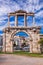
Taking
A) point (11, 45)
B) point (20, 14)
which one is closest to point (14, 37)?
point (11, 45)

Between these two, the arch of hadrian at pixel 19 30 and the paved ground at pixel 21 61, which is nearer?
the paved ground at pixel 21 61

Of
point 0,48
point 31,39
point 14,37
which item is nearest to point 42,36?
point 31,39

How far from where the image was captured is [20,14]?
25453 mm

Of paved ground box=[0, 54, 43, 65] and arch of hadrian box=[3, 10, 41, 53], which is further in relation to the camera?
arch of hadrian box=[3, 10, 41, 53]

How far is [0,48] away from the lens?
2675cm

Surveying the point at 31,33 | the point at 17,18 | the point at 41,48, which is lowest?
the point at 41,48

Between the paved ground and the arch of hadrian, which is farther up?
the arch of hadrian

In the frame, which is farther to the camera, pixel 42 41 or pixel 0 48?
pixel 0 48

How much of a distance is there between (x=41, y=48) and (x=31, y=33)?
2.10 metres

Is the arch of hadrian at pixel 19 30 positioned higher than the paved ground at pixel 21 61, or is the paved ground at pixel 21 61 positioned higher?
the arch of hadrian at pixel 19 30

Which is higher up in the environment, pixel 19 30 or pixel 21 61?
pixel 19 30

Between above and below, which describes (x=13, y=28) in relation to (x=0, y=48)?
above

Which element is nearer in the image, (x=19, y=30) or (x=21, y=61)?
(x=21, y=61)

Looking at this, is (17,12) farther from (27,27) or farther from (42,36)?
(42,36)
